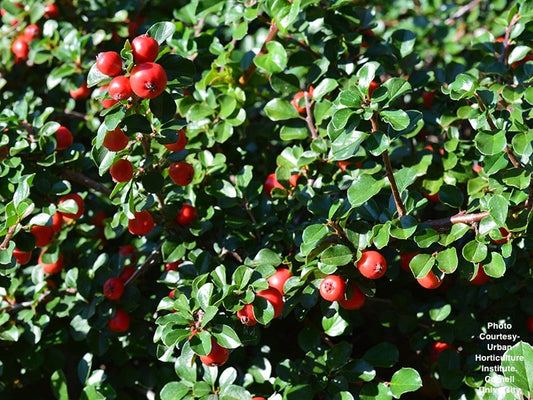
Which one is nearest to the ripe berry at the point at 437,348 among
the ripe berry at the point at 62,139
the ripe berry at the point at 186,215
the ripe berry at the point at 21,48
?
the ripe berry at the point at 186,215

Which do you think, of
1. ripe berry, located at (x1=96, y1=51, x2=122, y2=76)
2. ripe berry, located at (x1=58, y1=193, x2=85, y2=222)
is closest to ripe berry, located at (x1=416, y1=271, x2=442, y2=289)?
ripe berry, located at (x1=96, y1=51, x2=122, y2=76)

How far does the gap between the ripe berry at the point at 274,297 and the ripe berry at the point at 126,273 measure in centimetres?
57

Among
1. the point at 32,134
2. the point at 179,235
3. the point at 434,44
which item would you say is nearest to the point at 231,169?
the point at 179,235

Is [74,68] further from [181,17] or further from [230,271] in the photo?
[230,271]

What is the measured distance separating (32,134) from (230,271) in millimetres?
810

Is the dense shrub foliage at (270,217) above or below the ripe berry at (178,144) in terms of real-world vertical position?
below

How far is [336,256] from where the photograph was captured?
1582mm

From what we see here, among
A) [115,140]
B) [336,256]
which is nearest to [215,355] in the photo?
[336,256]

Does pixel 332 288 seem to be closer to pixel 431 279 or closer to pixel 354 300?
pixel 354 300

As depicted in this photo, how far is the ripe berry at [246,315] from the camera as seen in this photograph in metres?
1.58

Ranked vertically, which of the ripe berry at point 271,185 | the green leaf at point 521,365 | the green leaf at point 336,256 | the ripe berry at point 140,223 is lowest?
the green leaf at point 521,365

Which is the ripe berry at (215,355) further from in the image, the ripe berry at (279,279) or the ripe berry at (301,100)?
the ripe berry at (301,100)

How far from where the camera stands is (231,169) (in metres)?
2.18

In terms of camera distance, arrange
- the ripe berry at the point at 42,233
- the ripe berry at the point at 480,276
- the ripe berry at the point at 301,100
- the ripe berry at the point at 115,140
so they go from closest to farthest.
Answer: the ripe berry at the point at 115,140, the ripe berry at the point at 480,276, the ripe berry at the point at 42,233, the ripe berry at the point at 301,100
